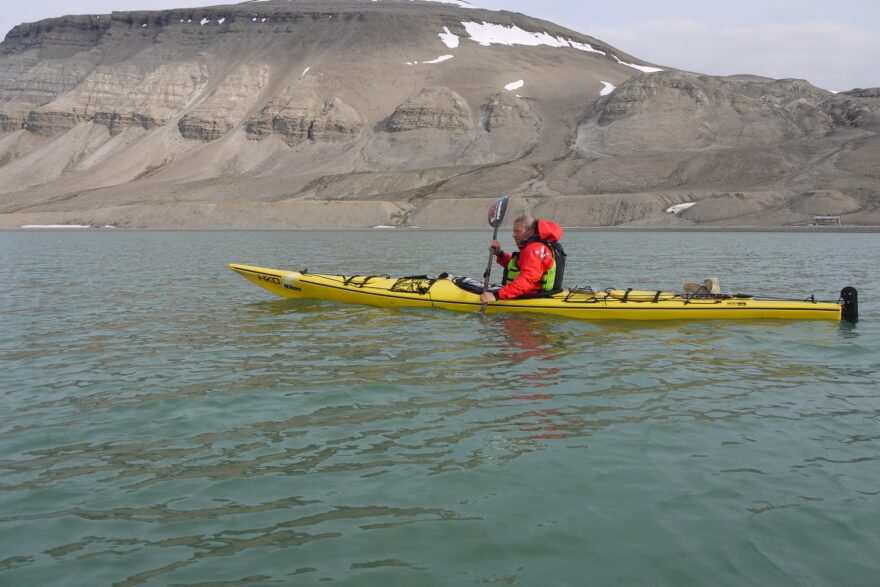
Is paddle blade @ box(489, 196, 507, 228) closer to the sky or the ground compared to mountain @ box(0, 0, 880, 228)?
closer to the ground

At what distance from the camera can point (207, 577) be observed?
12.5 ft

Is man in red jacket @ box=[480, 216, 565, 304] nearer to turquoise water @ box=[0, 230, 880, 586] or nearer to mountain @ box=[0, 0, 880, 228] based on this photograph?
turquoise water @ box=[0, 230, 880, 586]

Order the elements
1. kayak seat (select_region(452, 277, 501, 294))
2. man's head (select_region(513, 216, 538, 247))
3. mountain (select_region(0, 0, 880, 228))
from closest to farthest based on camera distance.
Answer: man's head (select_region(513, 216, 538, 247)) < kayak seat (select_region(452, 277, 501, 294)) < mountain (select_region(0, 0, 880, 228))

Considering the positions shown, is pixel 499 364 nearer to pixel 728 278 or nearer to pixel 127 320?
pixel 127 320

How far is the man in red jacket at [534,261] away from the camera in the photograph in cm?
1077

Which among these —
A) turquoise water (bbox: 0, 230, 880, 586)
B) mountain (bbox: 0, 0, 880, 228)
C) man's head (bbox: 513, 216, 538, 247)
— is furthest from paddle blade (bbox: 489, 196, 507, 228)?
mountain (bbox: 0, 0, 880, 228)

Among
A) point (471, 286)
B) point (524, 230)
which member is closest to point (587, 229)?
point (471, 286)

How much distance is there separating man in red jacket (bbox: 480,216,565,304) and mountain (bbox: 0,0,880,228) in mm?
48889

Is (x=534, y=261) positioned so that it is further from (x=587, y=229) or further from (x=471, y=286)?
(x=587, y=229)

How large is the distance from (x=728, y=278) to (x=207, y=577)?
56.8ft

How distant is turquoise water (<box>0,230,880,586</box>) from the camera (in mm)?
4020

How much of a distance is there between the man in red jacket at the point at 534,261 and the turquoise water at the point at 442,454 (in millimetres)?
479

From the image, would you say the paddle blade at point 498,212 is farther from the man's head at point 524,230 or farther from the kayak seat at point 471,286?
the man's head at point 524,230

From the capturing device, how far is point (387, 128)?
91.9m
